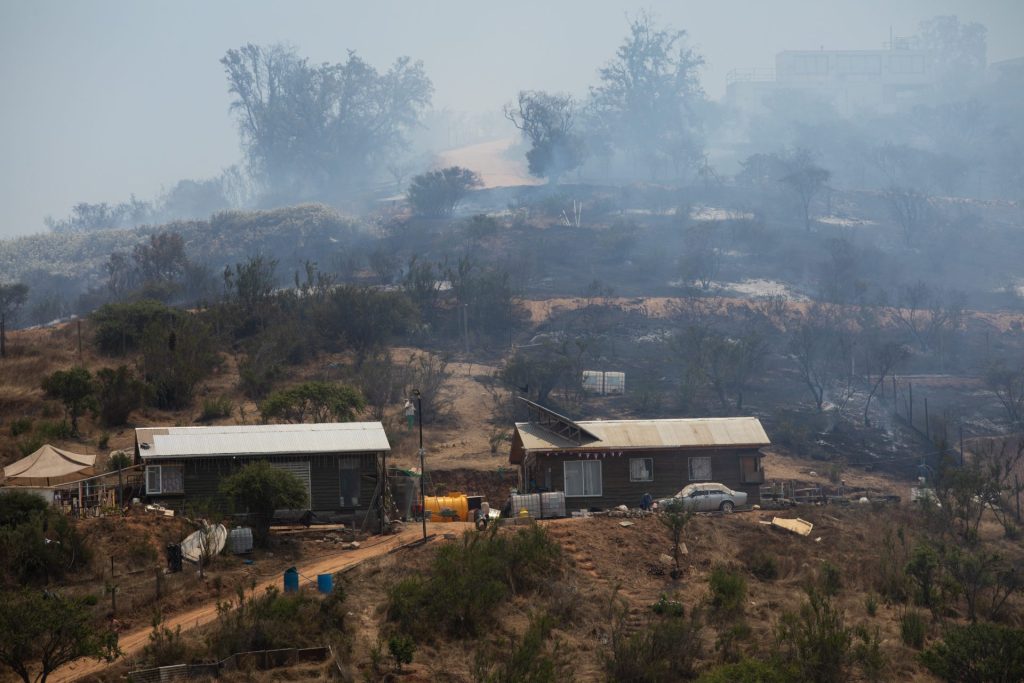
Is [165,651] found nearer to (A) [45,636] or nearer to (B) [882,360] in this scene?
(A) [45,636]

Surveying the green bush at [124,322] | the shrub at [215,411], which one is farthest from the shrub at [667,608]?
the green bush at [124,322]

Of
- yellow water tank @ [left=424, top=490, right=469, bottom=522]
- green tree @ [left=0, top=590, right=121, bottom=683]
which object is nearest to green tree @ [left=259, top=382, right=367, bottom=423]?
yellow water tank @ [left=424, top=490, right=469, bottom=522]

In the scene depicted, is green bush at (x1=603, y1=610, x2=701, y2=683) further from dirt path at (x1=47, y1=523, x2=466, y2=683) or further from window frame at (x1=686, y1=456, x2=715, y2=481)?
window frame at (x1=686, y1=456, x2=715, y2=481)

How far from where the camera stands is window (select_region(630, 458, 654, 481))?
36.4 m

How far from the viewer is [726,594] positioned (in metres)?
26.6

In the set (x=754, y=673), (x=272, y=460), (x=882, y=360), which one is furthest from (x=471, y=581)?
(x=882, y=360)

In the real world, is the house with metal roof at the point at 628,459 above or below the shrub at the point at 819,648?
above

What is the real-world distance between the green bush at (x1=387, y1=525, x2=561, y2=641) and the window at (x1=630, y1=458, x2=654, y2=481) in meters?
8.43

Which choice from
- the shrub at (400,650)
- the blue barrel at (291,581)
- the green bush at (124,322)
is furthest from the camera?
the green bush at (124,322)

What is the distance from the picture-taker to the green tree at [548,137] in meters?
118

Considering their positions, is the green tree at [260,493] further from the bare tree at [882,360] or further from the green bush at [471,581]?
the bare tree at [882,360]

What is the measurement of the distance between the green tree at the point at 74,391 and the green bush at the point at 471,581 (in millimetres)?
19226

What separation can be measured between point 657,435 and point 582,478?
3102 millimetres

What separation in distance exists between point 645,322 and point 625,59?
85.6 metres
